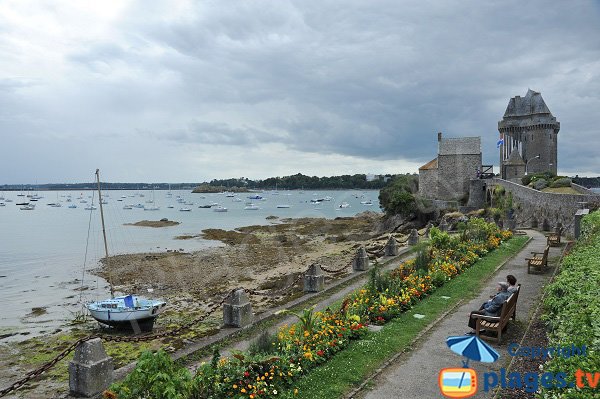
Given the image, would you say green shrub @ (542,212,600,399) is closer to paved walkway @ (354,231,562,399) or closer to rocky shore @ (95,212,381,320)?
paved walkway @ (354,231,562,399)

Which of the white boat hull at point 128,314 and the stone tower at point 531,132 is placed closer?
the white boat hull at point 128,314

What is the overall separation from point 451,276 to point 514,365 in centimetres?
758

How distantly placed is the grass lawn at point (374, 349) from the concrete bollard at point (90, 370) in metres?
3.85

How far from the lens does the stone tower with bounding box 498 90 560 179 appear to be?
67125mm

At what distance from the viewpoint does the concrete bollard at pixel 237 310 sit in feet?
37.8

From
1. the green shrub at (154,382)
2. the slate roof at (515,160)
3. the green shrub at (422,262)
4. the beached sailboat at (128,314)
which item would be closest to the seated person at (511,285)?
the green shrub at (422,262)

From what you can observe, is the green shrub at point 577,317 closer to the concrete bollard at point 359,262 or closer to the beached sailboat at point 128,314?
the concrete bollard at point 359,262

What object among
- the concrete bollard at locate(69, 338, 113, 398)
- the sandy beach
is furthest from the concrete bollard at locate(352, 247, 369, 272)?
the concrete bollard at locate(69, 338, 113, 398)

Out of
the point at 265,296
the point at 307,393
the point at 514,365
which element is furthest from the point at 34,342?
the point at 514,365

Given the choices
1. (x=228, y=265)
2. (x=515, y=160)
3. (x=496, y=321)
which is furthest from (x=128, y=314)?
(x=515, y=160)

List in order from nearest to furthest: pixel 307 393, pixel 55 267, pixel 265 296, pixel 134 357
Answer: pixel 307 393
pixel 134 357
pixel 265 296
pixel 55 267

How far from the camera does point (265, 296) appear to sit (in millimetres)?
23297

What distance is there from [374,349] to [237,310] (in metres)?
4.10

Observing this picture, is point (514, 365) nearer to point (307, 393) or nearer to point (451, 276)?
point (307, 393)
